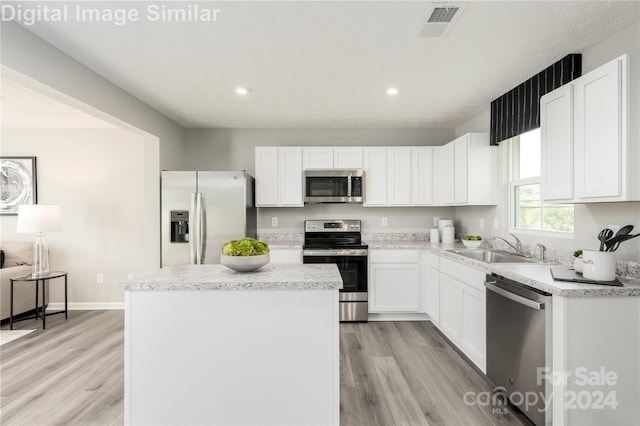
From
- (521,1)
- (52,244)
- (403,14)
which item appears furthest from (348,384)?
(52,244)

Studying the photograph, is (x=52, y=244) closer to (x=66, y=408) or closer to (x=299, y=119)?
(x=66, y=408)

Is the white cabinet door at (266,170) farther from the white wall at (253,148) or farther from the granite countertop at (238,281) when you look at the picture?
the granite countertop at (238,281)

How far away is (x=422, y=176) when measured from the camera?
4.29 m

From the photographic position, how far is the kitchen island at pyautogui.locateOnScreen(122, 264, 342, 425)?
1795mm

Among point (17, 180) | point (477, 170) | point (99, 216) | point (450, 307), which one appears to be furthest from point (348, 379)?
point (17, 180)

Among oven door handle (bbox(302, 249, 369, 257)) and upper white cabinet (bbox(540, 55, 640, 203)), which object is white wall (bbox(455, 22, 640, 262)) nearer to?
upper white cabinet (bbox(540, 55, 640, 203))

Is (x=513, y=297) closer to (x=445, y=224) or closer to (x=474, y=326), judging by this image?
(x=474, y=326)

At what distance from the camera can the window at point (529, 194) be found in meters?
2.78

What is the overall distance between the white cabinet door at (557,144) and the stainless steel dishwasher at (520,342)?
2.34 ft

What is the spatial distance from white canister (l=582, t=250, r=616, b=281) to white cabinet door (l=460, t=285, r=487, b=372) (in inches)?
30.0

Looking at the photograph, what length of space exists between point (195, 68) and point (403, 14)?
1.60 metres

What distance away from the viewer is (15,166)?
14.7 ft

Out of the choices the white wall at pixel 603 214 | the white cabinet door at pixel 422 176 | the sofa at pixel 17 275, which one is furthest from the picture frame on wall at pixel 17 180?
the white wall at pixel 603 214

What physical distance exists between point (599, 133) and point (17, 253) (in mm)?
5987
